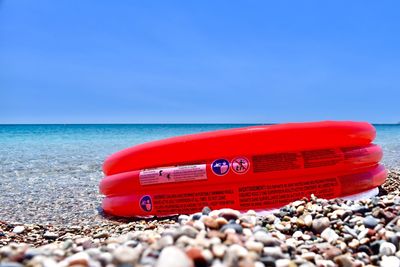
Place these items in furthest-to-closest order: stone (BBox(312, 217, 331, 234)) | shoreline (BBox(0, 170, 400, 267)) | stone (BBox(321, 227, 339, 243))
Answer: stone (BBox(312, 217, 331, 234)) → stone (BBox(321, 227, 339, 243)) → shoreline (BBox(0, 170, 400, 267))

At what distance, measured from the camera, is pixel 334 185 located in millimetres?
3828

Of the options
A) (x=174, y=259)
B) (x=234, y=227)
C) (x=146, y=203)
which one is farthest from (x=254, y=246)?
(x=146, y=203)

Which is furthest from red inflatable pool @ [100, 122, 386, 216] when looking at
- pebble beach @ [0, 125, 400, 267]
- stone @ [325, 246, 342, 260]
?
stone @ [325, 246, 342, 260]

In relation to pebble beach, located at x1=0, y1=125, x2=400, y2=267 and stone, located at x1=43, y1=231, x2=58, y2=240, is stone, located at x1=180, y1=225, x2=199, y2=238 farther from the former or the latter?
stone, located at x1=43, y1=231, x2=58, y2=240

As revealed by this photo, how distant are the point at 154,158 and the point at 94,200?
62.6 inches

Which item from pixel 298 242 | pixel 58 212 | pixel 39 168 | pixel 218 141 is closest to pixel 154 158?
pixel 218 141

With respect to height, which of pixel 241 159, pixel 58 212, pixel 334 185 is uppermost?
pixel 241 159

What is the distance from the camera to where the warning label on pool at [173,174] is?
12.3ft

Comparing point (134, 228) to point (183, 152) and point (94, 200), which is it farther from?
point (94, 200)

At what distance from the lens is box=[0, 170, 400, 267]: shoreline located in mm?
1435

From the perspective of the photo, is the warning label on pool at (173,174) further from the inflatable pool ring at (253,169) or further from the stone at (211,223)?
the stone at (211,223)

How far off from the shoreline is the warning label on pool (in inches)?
22.1

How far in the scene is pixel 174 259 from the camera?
1.33m

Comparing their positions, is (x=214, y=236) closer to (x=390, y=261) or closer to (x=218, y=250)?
(x=218, y=250)
